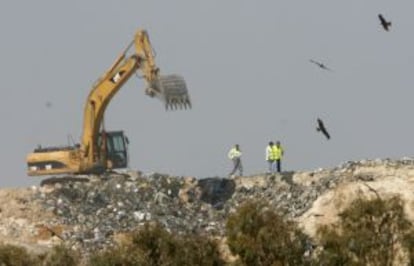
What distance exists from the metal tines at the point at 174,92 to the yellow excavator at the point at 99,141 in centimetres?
123

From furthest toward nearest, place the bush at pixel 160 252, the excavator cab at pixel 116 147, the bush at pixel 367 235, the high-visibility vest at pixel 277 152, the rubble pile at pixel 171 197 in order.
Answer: the excavator cab at pixel 116 147 < the high-visibility vest at pixel 277 152 < the rubble pile at pixel 171 197 < the bush at pixel 160 252 < the bush at pixel 367 235

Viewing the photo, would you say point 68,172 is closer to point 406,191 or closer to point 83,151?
point 83,151

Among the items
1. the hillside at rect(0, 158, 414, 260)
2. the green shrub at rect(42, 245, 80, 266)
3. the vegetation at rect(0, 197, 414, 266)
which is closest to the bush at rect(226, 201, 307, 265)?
the vegetation at rect(0, 197, 414, 266)

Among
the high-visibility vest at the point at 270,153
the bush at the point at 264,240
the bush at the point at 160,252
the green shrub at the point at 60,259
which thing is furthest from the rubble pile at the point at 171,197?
the bush at the point at 264,240

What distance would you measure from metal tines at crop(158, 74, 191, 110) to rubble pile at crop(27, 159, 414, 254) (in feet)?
7.95

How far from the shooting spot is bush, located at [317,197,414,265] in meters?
29.8

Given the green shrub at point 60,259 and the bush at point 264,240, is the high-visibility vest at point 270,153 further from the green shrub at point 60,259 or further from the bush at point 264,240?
the bush at point 264,240

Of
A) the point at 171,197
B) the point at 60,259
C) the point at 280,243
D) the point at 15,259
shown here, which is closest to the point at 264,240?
the point at 280,243

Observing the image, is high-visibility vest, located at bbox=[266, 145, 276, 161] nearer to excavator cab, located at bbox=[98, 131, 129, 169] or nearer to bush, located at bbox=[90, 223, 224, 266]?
excavator cab, located at bbox=[98, 131, 129, 169]

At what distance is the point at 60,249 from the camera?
3189 centimetres

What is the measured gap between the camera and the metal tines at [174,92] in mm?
46469

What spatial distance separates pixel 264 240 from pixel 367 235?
186cm

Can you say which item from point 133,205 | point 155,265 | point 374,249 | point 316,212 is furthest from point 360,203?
point 133,205

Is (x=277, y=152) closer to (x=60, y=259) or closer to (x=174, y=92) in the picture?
(x=174, y=92)
